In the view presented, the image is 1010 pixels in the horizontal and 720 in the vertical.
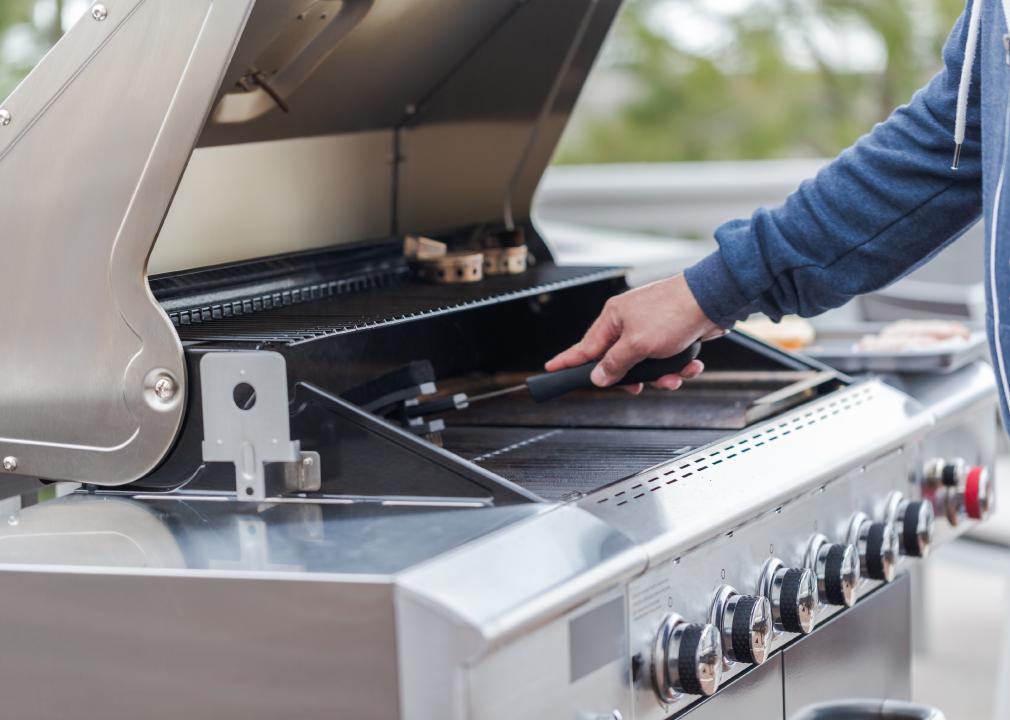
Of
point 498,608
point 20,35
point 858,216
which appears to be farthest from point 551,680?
point 20,35

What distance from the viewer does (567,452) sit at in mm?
1426

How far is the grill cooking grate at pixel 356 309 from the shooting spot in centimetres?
126

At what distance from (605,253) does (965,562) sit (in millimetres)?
1008

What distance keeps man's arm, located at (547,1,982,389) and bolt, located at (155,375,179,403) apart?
422mm

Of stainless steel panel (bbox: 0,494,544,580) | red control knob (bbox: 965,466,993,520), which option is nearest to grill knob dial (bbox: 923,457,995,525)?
red control knob (bbox: 965,466,993,520)

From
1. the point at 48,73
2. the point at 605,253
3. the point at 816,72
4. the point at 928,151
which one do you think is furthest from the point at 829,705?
the point at 816,72

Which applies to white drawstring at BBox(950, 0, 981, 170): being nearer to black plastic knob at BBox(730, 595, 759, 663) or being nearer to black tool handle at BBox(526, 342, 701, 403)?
black tool handle at BBox(526, 342, 701, 403)

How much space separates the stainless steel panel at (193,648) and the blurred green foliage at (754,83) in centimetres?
762

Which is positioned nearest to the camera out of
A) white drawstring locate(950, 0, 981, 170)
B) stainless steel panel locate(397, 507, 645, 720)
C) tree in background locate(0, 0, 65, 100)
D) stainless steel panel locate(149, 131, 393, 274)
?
stainless steel panel locate(397, 507, 645, 720)

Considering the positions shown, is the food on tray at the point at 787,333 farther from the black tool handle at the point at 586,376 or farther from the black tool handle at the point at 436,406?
the black tool handle at the point at 436,406

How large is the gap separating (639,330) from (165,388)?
1.63ft

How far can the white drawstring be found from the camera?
137 cm

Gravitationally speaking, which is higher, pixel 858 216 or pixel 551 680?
pixel 858 216

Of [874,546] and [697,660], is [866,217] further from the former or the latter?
[697,660]
